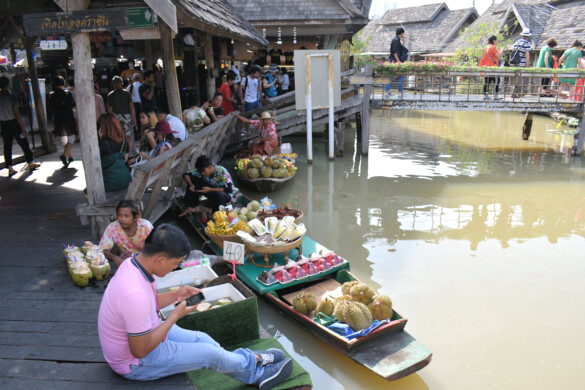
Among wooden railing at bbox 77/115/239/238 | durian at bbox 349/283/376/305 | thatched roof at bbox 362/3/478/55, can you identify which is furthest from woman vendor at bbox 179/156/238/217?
thatched roof at bbox 362/3/478/55

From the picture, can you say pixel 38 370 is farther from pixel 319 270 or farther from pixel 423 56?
pixel 423 56

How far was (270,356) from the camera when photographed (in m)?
3.58

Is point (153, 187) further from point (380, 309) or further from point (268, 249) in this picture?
point (380, 309)

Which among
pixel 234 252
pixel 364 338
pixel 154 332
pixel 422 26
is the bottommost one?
pixel 364 338

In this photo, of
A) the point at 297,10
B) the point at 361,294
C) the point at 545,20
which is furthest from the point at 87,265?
the point at 545,20

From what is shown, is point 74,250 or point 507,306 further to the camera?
point 507,306

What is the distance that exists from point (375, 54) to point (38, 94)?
3540 cm

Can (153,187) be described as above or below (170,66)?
below

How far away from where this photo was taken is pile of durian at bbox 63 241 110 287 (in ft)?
15.5

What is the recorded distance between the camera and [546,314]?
5.62m

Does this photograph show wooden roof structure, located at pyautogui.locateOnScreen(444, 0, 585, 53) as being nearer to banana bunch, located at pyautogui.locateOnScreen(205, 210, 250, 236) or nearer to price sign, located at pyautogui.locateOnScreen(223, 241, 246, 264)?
banana bunch, located at pyautogui.locateOnScreen(205, 210, 250, 236)

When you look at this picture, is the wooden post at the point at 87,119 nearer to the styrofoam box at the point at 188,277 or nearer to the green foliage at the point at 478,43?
the styrofoam box at the point at 188,277

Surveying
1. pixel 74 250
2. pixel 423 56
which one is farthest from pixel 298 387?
pixel 423 56

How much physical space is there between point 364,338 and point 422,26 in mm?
43829
